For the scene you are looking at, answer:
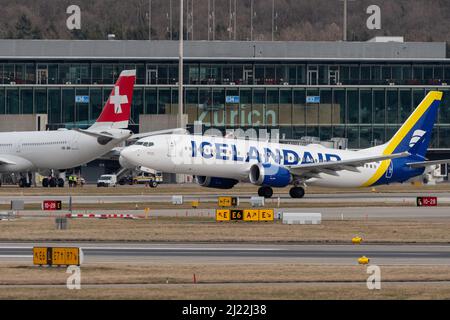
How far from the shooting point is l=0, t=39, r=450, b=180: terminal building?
139125mm

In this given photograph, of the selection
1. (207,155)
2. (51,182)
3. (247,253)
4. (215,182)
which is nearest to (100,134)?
(51,182)

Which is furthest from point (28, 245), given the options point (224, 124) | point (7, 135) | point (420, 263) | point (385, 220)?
point (224, 124)

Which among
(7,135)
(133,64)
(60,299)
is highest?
(133,64)

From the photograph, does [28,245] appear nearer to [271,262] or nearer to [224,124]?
[271,262]

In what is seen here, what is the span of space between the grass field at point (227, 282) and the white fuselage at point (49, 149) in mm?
67059

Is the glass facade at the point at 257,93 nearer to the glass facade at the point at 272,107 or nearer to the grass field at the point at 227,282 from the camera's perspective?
the glass facade at the point at 272,107

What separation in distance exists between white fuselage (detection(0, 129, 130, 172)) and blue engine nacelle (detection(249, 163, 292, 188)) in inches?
1067

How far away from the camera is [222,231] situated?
53.4 meters

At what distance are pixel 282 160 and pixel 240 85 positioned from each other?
5928 cm

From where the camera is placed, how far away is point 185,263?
1572 inches

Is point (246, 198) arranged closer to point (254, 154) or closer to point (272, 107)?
point (254, 154)

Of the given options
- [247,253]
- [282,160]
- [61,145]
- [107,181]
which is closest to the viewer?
[247,253]

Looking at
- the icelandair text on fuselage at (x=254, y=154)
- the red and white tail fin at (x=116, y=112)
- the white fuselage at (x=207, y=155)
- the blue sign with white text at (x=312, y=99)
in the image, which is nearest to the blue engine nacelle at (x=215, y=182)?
the white fuselage at (x=207, y=155)

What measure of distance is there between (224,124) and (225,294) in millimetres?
108571
